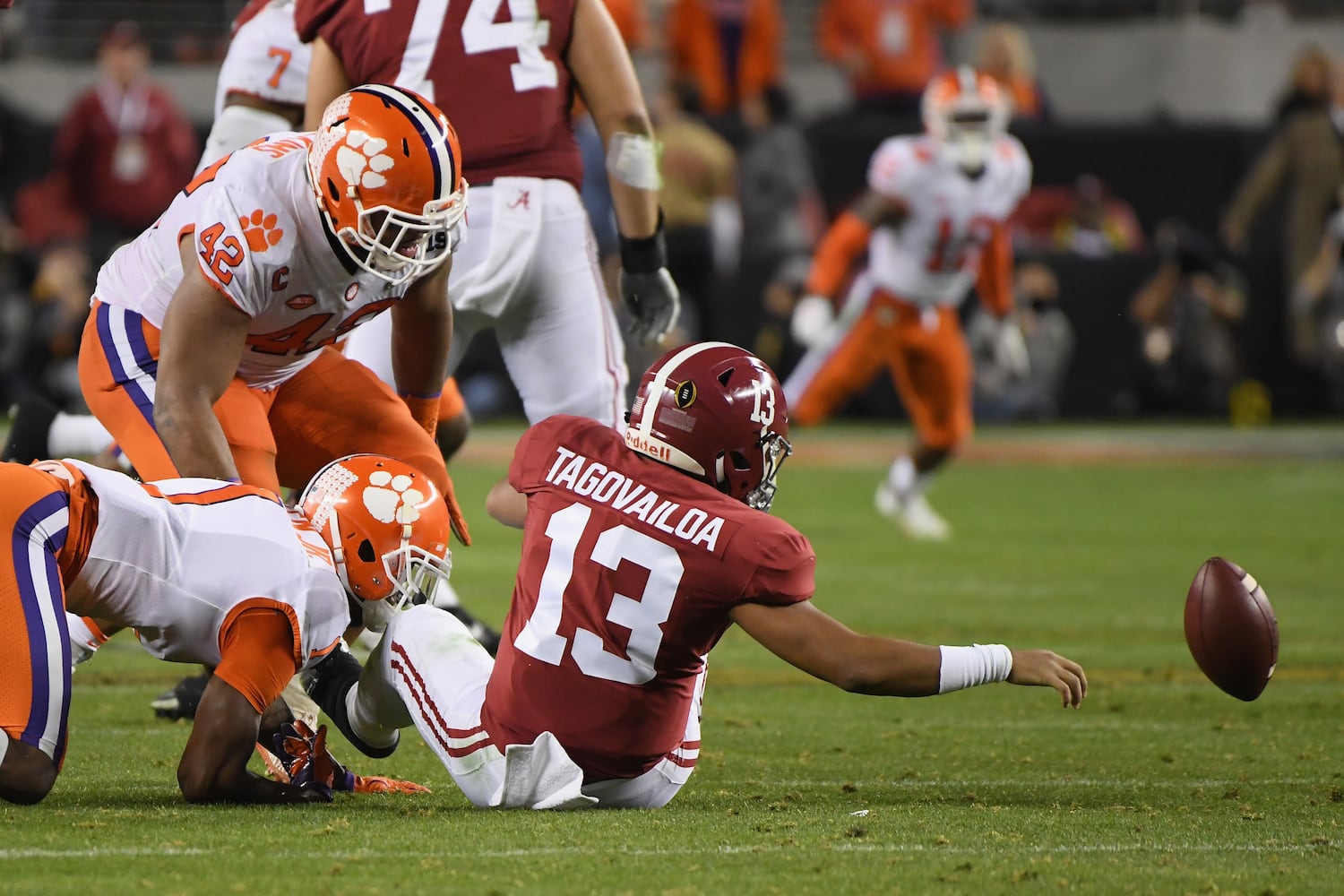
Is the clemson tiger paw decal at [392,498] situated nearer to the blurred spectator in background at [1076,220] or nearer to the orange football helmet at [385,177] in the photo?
the orange football helmet at [385,177]

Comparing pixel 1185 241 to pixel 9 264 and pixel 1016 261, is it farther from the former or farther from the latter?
pixel 9 264

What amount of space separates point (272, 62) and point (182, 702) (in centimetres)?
227

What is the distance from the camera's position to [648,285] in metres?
5.85

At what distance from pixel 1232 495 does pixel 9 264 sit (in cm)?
814

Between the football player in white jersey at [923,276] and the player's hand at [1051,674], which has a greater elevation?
the player's hand at [1051,674]

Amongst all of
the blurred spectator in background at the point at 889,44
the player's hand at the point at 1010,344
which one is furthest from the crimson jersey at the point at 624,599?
the blurred spectator in background at the point at 889,44

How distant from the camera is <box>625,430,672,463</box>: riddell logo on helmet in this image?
151 inches

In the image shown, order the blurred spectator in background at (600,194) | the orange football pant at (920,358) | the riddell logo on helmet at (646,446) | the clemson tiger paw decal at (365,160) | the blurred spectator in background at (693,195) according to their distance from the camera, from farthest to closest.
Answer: the blurred spectator in background at (693,195), the blurred spectator in background at (600,194), the orange football pant at (920,358), the clemson tiger paw decal at (365,160), the riddell logo on helmet at (646,446)

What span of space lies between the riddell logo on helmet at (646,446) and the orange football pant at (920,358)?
587cm

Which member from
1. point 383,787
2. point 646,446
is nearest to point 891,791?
point 646,446

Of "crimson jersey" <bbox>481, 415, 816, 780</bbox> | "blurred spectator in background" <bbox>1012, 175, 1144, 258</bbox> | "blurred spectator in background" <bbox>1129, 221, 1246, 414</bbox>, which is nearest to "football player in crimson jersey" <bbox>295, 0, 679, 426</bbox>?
"crimson jersey" <bbox>481, 415, 816, 780</bbox>

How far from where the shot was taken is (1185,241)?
15.0m

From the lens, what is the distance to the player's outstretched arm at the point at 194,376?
4254mm

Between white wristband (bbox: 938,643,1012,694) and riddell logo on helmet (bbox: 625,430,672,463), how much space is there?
630mm
